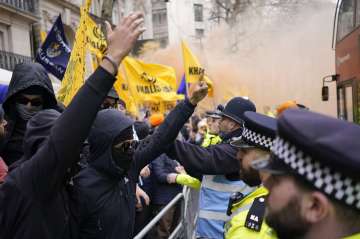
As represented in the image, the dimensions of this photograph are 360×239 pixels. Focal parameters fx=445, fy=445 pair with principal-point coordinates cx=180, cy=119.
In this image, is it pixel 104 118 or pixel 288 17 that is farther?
pixel 288 17

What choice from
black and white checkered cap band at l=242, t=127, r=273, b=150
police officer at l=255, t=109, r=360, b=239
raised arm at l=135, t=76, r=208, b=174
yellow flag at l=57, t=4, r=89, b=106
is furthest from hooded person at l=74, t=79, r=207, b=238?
police officer at l=255, t=109, r=360, b=239

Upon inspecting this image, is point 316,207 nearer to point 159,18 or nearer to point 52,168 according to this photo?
point 52,168

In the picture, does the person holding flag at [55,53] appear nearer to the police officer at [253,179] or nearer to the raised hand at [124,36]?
the police officer at [253,179]

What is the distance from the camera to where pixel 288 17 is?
27.3m

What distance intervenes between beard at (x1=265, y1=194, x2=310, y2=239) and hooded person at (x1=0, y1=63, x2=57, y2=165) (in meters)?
1.75

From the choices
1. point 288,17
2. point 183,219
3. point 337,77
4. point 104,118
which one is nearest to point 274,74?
point 288,17

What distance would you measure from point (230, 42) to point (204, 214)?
30446mm

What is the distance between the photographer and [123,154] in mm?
2834

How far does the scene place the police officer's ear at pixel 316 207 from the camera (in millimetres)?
1341

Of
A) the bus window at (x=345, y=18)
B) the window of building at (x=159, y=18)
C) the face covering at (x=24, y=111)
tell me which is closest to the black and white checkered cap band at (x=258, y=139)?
the face covering at (x=24, y=111)

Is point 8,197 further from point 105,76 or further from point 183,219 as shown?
point 183,219

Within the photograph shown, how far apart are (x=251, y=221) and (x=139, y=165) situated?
4.06 ft

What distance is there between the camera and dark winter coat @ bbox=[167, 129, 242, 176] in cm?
331

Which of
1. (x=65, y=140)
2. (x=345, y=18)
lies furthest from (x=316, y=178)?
(x=345, y=18)
